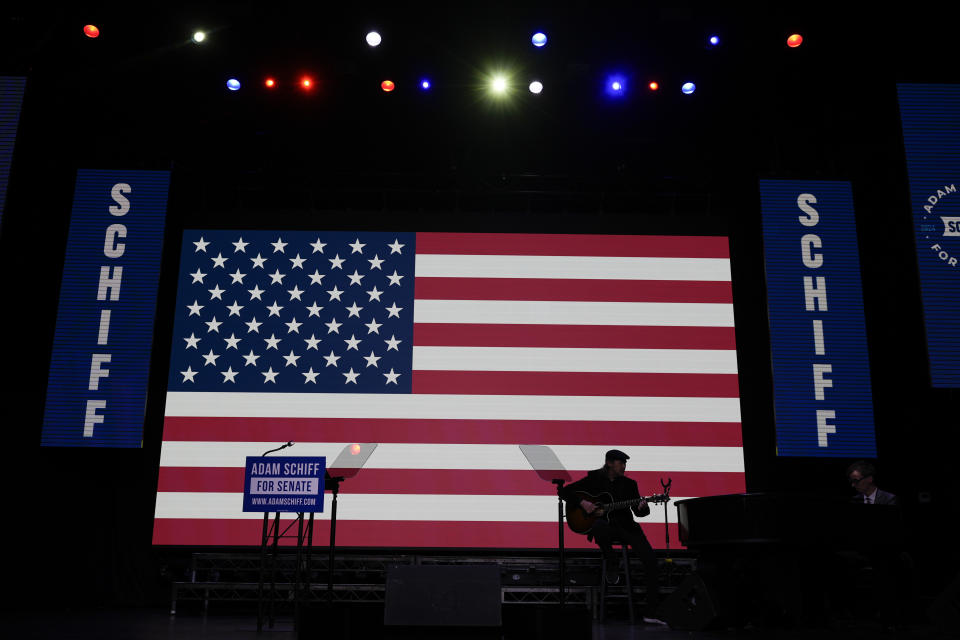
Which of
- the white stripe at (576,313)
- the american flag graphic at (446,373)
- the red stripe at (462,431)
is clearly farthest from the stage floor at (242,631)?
the white stripe at (576,313)

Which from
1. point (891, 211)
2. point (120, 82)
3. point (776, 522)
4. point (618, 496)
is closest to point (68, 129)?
point (120, 82)

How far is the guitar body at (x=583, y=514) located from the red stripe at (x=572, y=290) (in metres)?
1.99

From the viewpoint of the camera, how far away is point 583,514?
585cm

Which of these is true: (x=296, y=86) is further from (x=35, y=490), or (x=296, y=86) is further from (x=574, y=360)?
(x=35, y=490)

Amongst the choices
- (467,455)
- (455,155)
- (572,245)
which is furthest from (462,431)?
(455,155)

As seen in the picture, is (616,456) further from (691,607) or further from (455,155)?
(455,155)

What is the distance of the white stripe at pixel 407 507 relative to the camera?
6.67 meters

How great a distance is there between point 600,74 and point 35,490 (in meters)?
6.03

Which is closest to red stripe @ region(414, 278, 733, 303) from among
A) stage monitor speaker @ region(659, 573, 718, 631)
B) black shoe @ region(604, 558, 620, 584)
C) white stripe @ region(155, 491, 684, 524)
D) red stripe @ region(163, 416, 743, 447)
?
red stripe @ region(163, 416, 743, 447)

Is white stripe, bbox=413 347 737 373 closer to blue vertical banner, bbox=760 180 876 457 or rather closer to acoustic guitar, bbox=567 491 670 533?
blue vertical banner, bbox=760 180 876 457

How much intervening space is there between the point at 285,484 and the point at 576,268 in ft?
11.8

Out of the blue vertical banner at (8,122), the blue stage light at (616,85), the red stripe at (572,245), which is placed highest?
the blue stage light at (616,85)

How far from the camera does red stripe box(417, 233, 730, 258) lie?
7324 millimetres

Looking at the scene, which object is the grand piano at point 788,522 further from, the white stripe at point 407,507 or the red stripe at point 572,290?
the red stripe at point 572,290
